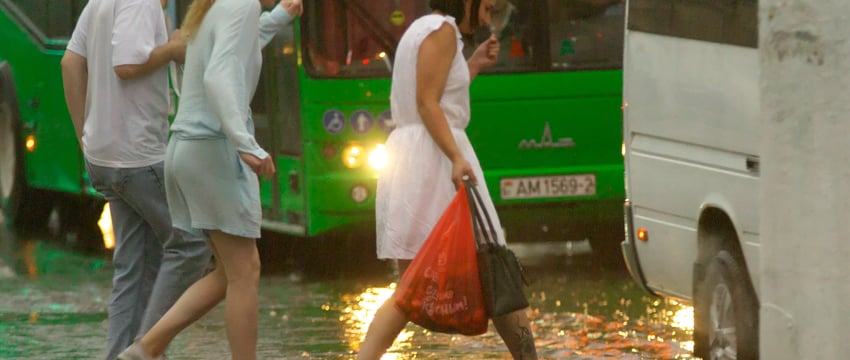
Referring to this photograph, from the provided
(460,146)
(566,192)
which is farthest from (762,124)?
(566,192)

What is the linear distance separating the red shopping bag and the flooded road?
1.86 meters

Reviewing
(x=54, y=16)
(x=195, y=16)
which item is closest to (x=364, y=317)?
(x=195, y=16)

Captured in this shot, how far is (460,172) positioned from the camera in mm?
6953

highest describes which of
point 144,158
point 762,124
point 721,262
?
point 762,124

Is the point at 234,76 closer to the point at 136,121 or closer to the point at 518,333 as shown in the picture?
the point at 136,121

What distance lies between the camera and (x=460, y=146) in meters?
7.17

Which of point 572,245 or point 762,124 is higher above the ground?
point 762,124

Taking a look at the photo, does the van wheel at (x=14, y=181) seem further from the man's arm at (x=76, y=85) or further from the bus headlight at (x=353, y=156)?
the man's arm at (x=76, y=85)

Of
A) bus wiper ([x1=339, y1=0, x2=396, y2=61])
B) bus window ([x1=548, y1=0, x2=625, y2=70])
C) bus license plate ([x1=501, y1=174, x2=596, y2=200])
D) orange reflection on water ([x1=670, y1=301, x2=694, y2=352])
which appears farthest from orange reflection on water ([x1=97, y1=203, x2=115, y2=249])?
orange reflection on water ([x1=670, y1=301, x2=694, y2=352])

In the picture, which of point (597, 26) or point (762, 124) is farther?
point (597, 26)

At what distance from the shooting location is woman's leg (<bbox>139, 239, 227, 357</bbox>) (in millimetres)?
7250

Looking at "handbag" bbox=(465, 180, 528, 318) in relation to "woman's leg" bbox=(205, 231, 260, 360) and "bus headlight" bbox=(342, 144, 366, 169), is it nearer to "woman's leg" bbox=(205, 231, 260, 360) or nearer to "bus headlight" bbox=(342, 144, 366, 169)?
"woman's leg" bbox=(205, 231, 260, 360)

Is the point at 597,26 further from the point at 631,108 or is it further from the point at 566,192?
the point at 631,108

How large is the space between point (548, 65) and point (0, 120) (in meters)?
5.33
